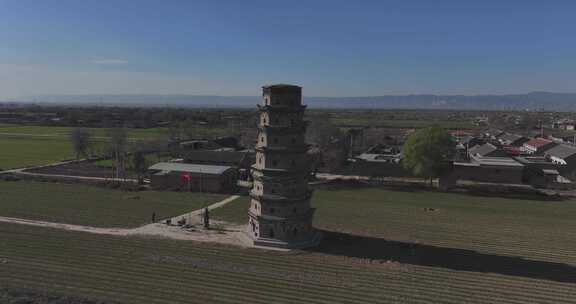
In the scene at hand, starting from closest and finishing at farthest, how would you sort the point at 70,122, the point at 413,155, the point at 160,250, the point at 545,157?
the point at 160,250, the point at 413,155, the point at 545,157, the point at 70,122

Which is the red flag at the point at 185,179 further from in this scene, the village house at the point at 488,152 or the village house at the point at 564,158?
the village house at the point at 564,158

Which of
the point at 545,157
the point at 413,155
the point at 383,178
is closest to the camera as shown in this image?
the point at 413,155

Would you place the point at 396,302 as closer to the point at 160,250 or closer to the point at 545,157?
the point at 160,250

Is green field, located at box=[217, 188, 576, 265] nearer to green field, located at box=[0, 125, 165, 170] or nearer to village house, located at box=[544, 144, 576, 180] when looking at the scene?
village house, located at box=[544, 144, 576, 180]

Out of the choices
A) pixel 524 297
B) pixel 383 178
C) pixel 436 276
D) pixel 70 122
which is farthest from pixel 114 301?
pixel 70 122

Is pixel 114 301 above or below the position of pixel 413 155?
below
